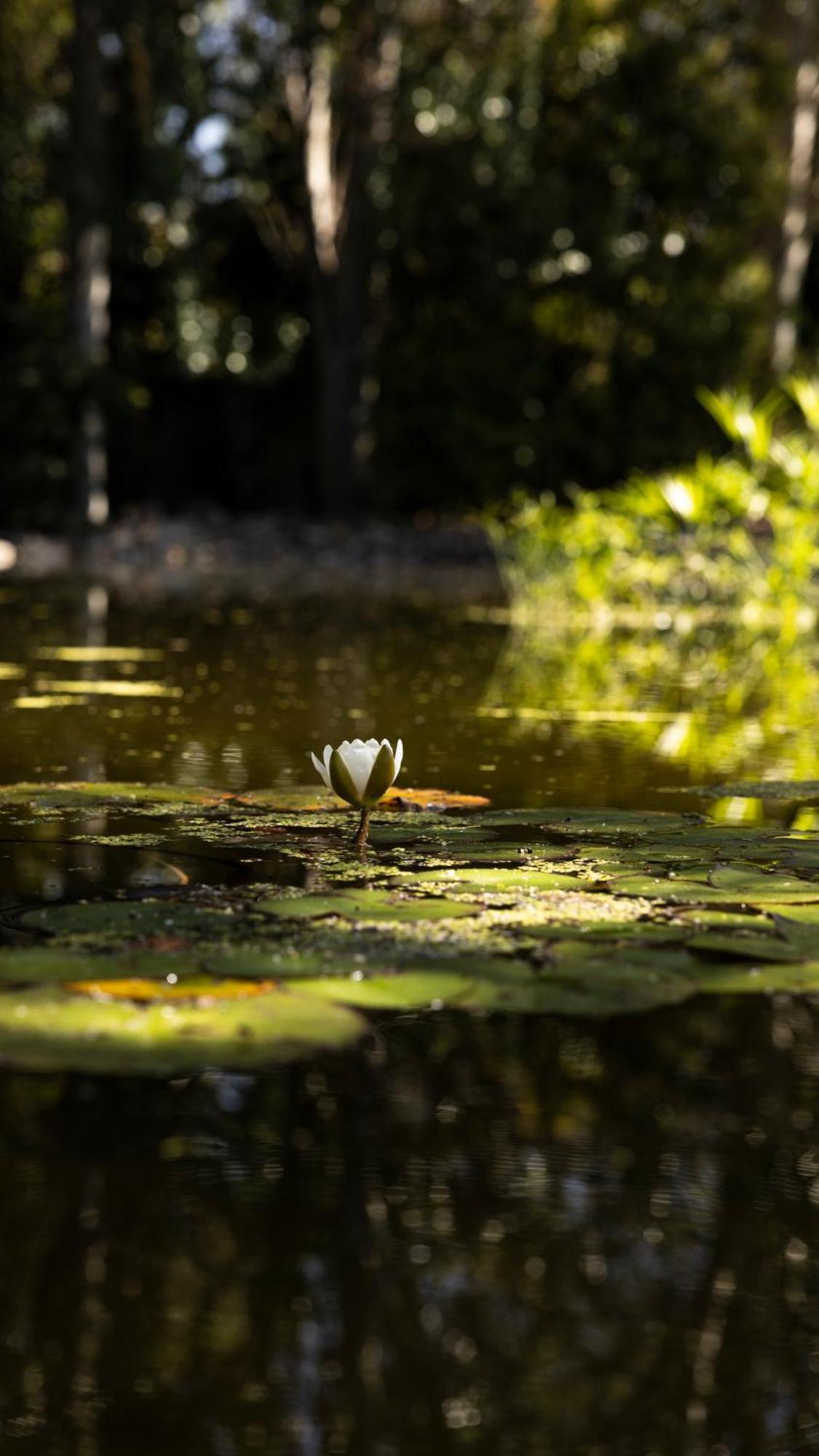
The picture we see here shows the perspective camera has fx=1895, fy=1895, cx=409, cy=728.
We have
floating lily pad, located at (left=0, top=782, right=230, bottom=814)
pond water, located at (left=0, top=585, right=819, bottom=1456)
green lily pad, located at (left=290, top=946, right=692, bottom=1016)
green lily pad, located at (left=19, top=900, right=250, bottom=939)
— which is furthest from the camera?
floating lily pad, located at (left=0, top=782, right=230, bottom=814)

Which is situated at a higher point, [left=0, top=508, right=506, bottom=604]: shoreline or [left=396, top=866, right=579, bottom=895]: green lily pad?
[left=0, top=508, right=506, bottom=604]: shoreline

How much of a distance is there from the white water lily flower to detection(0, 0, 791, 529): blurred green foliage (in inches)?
404

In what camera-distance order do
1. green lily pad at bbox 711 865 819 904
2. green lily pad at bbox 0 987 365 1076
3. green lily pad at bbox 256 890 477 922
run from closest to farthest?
green lily pad at bbox 0 987 365 1076, green lily pad at bbox 256 890 477 922, green lily pad at bbox 711 865 819 904

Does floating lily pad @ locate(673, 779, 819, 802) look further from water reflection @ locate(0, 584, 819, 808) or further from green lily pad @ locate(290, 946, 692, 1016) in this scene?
green lily pad @ locate(290, 946, 692, 1016)

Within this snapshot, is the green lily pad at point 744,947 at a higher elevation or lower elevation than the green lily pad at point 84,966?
higher

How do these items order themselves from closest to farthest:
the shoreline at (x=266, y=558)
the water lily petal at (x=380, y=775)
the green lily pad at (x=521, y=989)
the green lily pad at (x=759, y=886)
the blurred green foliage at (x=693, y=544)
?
1. the green lily pad at (x=521, y=989)
2. the green lily pad at (x=759, y=886)
3. the water lily petal at (x=380, y=775)
4. the blurred green foliage at (x=693, y=544)
5. the shoreline at (x=266, y=558)

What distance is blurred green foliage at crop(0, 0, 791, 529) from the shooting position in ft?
41.5

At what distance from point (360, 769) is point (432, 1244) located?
121 centimetres

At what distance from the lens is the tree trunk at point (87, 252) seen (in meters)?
11.4

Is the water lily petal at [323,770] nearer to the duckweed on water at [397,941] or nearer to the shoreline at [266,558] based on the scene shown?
the duckweed on water at [397,941]

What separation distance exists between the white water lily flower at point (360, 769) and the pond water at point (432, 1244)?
0.29 m

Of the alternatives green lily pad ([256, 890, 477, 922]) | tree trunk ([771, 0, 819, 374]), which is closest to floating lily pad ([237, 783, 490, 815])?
green lily pad ([256, 890, 477, 922])

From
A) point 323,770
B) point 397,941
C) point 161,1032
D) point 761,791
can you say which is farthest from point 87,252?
point 161,1032

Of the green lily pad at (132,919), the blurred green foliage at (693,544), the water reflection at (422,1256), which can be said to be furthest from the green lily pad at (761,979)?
the blurred green foliage at (693,544)
